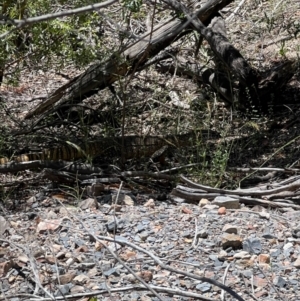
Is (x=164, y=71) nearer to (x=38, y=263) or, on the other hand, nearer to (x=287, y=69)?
(x=287, y=69)

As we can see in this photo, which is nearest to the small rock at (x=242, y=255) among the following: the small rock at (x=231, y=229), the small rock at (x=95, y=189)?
the small rock at (x=231, y=229)

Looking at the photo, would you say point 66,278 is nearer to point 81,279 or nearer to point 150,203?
point 81,279

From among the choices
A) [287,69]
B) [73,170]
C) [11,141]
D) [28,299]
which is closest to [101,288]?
[28,299]

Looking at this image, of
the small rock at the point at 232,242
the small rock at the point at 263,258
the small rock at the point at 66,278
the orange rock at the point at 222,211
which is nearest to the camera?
the small rock at the point at 66,278

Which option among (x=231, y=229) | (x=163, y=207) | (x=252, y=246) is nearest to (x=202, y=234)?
(x=231, y=229)

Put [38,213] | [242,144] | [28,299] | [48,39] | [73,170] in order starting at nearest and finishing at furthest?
[28,299]
[38,213]
[73,170]
[48,39]
[242,144]

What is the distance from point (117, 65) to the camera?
5.40 metres

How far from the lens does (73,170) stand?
4.68m

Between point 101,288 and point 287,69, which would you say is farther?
point 287,69

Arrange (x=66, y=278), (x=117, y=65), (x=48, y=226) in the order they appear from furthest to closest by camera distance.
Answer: (x=117, y=65)
(x=48, y=226)
(x=66, y=278)

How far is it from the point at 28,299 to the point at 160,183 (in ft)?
6.46

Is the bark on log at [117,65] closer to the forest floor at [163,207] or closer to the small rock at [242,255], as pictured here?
the forest floor at [163,207]

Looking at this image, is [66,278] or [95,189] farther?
[95,189]

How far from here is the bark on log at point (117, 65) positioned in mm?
5448
